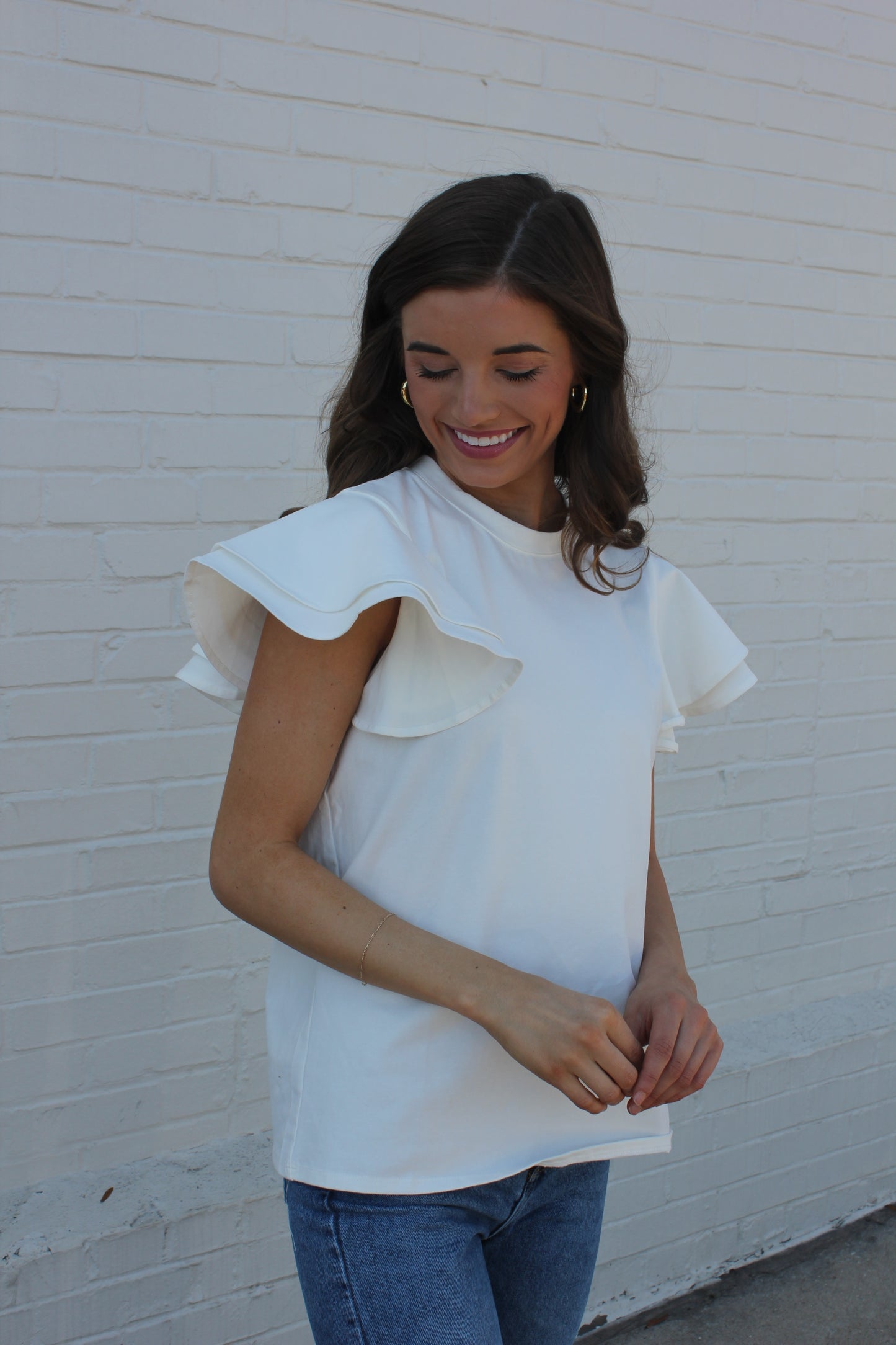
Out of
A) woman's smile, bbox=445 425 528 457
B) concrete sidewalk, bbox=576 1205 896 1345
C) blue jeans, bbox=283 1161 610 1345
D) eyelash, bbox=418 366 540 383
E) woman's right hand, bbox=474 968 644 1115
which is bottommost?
concrete sidewalk, bbox=576 1205 896 1345

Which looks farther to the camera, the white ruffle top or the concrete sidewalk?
the concrete sidewalk

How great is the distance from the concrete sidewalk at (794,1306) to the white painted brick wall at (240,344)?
200mm

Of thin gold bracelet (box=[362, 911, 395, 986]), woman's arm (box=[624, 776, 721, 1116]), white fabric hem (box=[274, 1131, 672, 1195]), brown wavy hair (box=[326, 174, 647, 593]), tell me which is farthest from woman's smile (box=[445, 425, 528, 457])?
white fabric hem (box=[274, 1131, 672, 1195])

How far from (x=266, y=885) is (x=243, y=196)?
1507 millimetres

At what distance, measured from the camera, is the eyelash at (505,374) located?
1.34m

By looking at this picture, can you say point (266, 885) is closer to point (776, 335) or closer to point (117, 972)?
point (117, 972)

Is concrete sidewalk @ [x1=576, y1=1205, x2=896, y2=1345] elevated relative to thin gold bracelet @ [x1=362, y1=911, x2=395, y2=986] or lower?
lower

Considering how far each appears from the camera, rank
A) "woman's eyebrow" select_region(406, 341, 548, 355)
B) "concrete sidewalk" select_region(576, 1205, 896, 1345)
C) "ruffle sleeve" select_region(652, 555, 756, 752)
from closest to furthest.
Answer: "woman's eyebrow" select_region(406, 341, 548, 355)
"ruffle sleeve" select_region(652, 555, 756, 752)
"concrete sidewalk" select_region(576, 1205, 896, 1345)

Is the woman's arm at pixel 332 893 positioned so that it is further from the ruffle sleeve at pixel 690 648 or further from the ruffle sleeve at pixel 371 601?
the ruffle sleeve at pixel 690 648

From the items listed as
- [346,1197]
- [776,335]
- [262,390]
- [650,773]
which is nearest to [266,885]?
[346,1197]

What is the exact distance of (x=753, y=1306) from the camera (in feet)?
9.33

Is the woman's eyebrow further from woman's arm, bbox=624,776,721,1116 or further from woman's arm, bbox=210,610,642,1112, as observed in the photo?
woman's arm, bbox=624,776,721,1116

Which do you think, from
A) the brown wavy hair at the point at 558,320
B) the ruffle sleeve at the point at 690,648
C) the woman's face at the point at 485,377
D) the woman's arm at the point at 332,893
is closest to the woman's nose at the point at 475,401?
the woman's face at the point at 485,377

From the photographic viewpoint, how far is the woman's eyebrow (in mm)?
1316
